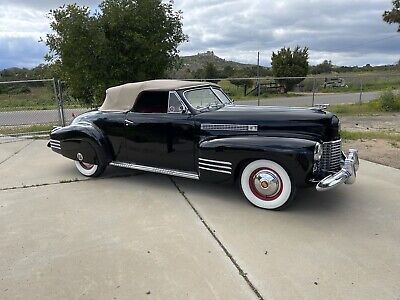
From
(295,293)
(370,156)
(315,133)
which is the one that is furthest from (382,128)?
(295,293)

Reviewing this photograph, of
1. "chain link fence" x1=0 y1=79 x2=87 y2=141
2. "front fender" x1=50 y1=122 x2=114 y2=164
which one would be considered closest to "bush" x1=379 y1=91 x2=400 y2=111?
"chain link fence" x1=0 y1=79 x2=87 y2=141

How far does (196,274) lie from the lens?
290 centimetres

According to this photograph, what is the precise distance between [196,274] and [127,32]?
24.9 ft

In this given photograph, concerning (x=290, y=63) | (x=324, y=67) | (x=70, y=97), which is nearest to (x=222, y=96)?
(x=70, y=97)

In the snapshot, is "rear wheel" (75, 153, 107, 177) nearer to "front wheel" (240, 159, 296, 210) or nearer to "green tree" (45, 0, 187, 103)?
"front wheel" (240, 159, 296, 210)

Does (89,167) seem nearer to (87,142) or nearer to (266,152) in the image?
(87,142)

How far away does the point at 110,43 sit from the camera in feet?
30.0

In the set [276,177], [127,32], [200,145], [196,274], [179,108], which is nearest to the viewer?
[196,274]

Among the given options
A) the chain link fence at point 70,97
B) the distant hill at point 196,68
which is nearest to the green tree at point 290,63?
the chain link fence at point 70,97

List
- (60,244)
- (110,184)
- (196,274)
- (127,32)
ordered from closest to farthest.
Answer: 1. (196,274)
2. (60,244)
3. (110,184)
4. (127,32)

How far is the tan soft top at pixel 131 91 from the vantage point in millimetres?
5137

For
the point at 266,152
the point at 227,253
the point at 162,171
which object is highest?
the point at 266,152

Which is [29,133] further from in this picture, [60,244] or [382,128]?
[382,128]

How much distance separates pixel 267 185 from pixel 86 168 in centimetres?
316
